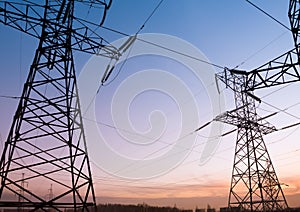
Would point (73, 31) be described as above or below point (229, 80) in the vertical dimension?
below

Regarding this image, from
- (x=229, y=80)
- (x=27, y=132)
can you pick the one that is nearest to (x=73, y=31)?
(x=27, y=132)

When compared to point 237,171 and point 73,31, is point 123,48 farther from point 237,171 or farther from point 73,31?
point 237,171

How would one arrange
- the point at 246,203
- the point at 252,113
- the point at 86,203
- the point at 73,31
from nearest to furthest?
the point at 86,203, the point at 73,31, the point at 246,203, the point at 252,113

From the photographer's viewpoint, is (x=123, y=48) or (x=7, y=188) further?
(x=123, y=48)

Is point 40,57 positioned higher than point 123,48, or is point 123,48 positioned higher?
point 123,48

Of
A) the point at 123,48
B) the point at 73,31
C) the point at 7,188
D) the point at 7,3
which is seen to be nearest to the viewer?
the point at 7,188

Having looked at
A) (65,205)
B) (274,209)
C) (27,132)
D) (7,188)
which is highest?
(27,132)

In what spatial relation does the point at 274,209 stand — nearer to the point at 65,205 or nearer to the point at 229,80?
the point at 229,80

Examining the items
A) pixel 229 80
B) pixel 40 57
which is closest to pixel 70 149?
pixel 40 57

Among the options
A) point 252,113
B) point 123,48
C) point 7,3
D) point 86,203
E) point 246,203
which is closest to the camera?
point 86,203
